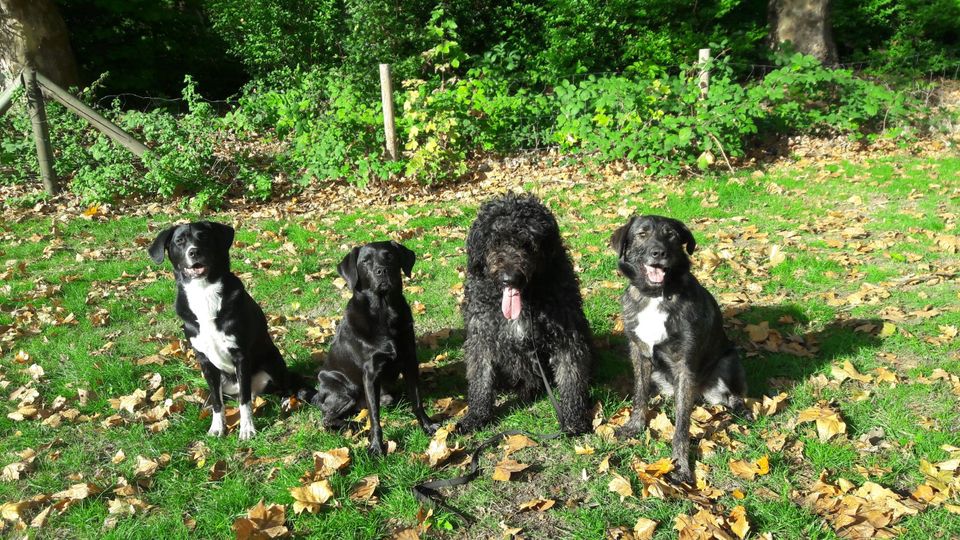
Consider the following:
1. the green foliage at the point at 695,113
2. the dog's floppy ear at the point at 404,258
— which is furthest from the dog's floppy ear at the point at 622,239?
the green foliage at the point at 695,113

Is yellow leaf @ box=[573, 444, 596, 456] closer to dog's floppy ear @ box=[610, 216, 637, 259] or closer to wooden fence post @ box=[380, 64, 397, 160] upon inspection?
dog's floppy ear @ box=[610, 216, 637, 259]

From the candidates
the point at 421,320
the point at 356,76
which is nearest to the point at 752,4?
the point at 356,76

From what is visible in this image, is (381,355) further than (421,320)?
No

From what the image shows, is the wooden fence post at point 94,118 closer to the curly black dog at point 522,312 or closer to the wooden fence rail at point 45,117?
the wooden fence rail at point 45,117

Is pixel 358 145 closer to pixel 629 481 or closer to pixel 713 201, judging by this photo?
pixel 713 201

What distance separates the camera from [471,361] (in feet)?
13.6

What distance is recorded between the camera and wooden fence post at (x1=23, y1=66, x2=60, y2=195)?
8.75 meters

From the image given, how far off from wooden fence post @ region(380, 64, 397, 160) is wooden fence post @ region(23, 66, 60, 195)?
4.96 m

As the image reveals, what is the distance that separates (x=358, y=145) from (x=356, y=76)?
2347 millimetres

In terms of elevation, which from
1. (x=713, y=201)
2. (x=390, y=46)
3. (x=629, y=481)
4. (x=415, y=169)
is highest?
(x=390, y=46)

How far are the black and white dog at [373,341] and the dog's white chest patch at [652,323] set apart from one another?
1.48 metres

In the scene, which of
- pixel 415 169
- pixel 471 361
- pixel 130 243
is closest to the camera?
pixel 471 361

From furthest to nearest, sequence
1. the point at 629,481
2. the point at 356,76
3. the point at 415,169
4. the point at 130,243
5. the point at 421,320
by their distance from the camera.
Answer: the point at 356,76 < the point at 415,169 < the point at 130,243 < the point at 421,320 < the point at 629,481

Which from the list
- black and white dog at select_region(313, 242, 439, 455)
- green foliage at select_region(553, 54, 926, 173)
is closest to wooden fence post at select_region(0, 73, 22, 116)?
black and white dog at select_region(313, 242, 439, 455)
